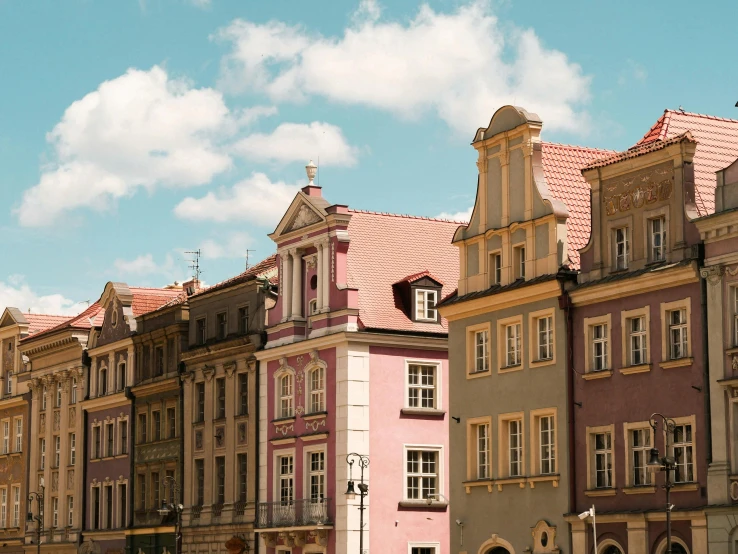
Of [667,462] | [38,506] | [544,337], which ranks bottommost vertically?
[38,506]

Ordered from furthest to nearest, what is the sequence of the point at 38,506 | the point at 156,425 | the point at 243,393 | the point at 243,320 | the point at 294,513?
the point at 38,506
the point at 156,425
the point at 243,320
the point at 243,393
the point at 294,513

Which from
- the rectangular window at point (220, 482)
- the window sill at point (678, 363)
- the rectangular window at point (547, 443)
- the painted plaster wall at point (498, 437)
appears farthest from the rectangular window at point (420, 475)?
the window sill at point (678, 363)

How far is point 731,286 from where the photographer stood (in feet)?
136

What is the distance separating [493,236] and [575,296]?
5044 mm

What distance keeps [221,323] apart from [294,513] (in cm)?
1100

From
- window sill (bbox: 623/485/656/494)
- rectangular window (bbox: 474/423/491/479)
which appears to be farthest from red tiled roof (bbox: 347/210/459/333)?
window sill (bbox: 623/485/656/494)

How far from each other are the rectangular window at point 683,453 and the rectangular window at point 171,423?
32535 millimetres

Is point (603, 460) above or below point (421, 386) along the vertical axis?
below

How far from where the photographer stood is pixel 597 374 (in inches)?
1821

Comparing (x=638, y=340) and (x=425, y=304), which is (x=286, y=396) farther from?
(x=638, y=340)

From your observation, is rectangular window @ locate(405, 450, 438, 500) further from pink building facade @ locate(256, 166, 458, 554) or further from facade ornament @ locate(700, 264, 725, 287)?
facade ornament @ locate(700, 264, 725, 287)

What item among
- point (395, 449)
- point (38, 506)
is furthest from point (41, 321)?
point (395, 449)

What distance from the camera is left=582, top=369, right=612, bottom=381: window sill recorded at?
151 feet

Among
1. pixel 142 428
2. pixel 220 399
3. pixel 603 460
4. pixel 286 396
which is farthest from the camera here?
pixel 142 428
